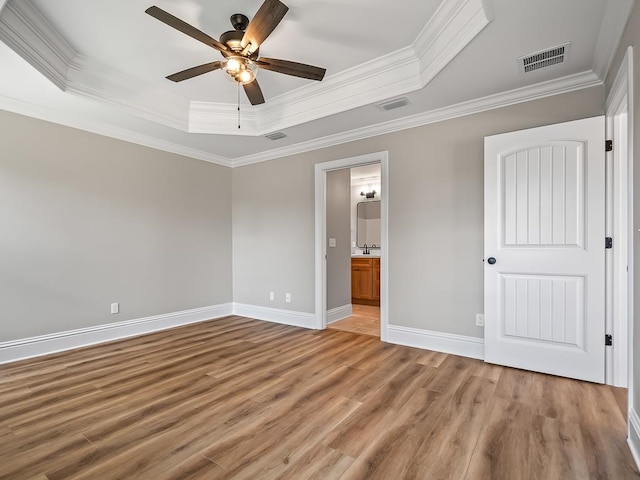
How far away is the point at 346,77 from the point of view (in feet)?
10.8

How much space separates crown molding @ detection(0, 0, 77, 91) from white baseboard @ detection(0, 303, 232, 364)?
8.19 ft

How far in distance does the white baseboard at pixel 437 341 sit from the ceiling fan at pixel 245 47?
9.02 feet

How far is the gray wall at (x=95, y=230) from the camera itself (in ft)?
10.5

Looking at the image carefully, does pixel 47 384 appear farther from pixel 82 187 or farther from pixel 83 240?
pixel 82 187

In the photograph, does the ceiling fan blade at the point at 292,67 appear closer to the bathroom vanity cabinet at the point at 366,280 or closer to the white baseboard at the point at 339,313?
the white baseboard at the point at 339,313

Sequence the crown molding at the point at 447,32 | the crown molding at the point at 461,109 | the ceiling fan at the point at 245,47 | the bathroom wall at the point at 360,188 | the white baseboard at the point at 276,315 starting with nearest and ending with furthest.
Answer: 1. the ceiling fan at the point at 245,47
2. the crown molding at the point at 447,32
3. the crown molding at the point at 461,109
4. the white baseboard at the point at 276,315
5. the bathroom wall at the point at 360,188

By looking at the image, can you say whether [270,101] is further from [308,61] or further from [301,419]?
[301,419]

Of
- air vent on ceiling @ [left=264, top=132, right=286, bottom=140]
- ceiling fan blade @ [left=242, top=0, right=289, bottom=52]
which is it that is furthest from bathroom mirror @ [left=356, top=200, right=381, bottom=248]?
ceiling fan blade @ [left=242, top=0, right=289, bottom=52]

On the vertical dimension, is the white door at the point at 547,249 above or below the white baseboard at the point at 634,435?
above

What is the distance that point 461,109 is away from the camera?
3.31 meters

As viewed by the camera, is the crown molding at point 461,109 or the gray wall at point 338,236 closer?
the crown molding at point 461,109

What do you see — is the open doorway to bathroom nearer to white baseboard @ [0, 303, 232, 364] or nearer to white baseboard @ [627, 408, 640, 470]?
white baseboard @ [0, 303, 232, 364]

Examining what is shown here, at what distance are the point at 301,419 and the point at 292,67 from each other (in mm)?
2499

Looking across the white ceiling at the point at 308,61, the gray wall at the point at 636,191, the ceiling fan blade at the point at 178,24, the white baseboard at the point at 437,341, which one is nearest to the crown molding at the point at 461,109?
the white ceiling at the point at 308,61
